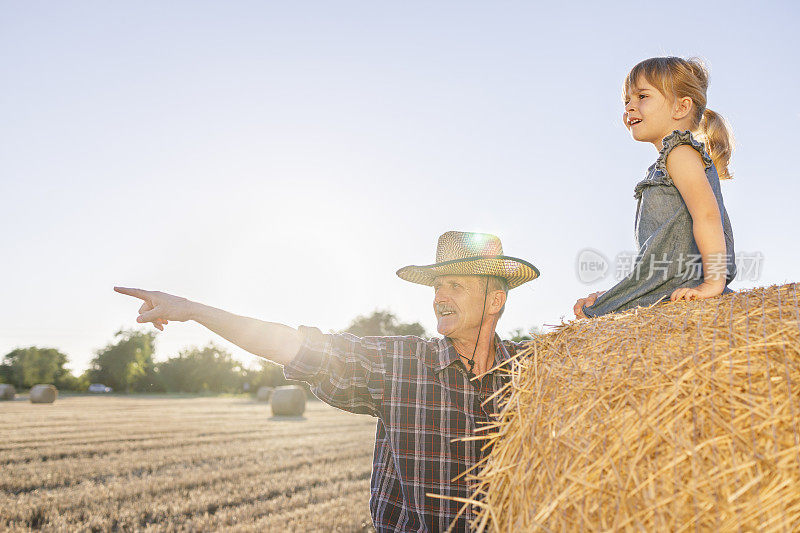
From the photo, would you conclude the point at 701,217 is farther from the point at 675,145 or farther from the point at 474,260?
Result: the point at 474,260

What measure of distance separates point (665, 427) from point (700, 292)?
0.78 m

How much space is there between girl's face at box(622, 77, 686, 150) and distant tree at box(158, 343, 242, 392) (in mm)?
82929

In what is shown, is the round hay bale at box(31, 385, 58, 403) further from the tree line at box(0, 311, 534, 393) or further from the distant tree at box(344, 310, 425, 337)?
the distant tree at box(344, 310, 425, 337)

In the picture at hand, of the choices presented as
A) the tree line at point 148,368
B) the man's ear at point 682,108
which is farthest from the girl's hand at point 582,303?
the tree line at point 148,368

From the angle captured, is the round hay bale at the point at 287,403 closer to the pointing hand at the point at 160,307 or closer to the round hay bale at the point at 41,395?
the round hay bale at the point at 41,395

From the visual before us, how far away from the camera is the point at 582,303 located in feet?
9.55

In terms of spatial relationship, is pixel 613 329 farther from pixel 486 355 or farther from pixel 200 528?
pixel 200 528

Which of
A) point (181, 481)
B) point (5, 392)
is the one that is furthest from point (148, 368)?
point (181, 481)

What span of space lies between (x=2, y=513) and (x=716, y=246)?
7910 mm

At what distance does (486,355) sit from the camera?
3.34 meters

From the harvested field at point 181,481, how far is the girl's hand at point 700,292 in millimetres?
5370

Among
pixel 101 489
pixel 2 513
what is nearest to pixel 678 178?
pixel 2 513

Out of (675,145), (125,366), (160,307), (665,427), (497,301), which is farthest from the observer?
(125,366)

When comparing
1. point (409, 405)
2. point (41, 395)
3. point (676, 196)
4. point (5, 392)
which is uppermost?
point (676, 196)
